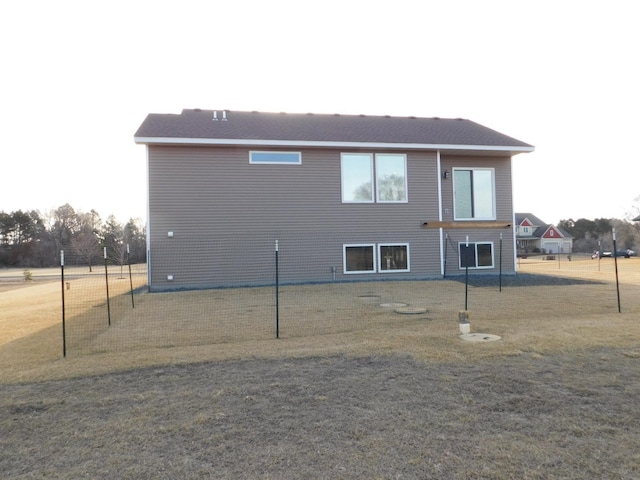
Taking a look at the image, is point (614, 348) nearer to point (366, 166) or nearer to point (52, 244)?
point (366, 166)

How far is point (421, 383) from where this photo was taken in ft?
13.3

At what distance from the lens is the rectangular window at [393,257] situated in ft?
45.8

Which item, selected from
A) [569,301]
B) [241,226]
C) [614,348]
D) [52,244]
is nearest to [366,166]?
[241,226]

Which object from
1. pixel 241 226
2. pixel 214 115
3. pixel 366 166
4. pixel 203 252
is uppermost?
pixel 214 115

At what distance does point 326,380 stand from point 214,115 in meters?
12.9

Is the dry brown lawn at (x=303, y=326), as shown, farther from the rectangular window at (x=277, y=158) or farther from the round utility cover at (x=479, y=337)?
the rectangular window at (x=277, y=158)

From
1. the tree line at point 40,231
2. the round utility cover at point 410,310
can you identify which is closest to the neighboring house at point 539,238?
the tree line at point 40,231

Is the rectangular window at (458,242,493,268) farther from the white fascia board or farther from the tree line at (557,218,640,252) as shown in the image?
the tree line at (557,218,640,252)

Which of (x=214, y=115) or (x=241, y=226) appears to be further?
(x=214, y=115)

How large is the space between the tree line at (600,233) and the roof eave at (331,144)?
44.9m

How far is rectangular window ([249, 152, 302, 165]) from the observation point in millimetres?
13227

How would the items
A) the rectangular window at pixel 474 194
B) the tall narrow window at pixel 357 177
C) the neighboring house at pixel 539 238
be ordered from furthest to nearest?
the neighboring house at pixel 539 238 < the rectangular window at pixel 474 194 < the tall narrow window at pixel 357 177

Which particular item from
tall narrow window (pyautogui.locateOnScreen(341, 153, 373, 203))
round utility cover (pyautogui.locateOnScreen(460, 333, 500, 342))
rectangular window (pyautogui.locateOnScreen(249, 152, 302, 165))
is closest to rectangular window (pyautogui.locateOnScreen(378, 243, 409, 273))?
tall narrow window (pyautogui.locateOnScreen(341, 153, 373, 203))

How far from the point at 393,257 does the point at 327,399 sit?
10.7m
